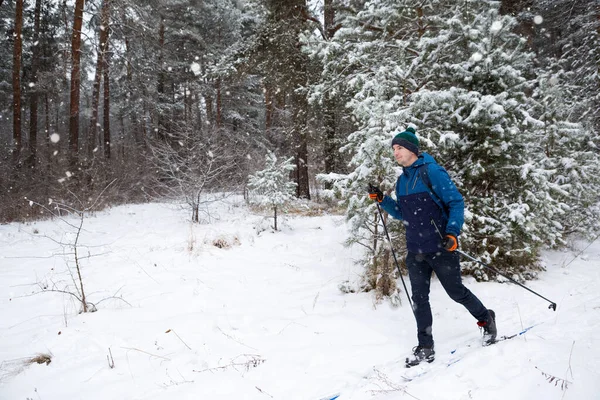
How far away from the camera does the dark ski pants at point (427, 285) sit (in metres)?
3.00

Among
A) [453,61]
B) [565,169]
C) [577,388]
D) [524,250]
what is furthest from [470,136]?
[577,388]

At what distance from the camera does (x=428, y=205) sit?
3051 mm

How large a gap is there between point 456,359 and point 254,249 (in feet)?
18.1

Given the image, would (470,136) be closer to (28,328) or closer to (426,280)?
(426,280)

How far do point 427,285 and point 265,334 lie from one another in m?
1.98

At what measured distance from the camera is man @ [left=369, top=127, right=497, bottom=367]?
9.78 feet

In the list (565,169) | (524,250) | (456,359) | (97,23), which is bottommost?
(456,359)

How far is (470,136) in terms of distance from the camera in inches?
207

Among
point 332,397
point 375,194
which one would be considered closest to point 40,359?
point 332,397

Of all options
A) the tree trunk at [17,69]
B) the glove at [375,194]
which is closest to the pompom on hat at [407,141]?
the glove at [375,194]

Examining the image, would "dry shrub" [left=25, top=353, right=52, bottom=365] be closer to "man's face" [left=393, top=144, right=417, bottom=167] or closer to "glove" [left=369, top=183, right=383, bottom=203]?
"glove" [left=369, top=183, right=383, bottom=203]

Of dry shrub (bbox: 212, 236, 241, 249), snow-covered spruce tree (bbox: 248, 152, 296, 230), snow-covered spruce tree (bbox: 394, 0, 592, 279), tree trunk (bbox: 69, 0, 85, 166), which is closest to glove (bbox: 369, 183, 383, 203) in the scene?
snow-covered spruce tree (bbox: 394, 0, 592, 279)

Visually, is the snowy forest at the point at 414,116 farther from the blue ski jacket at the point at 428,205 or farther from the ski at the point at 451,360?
the ski at the point at 451,360

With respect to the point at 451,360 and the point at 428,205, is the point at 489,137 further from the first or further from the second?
the point at 451,360
